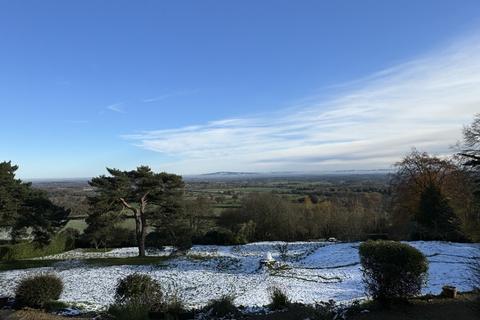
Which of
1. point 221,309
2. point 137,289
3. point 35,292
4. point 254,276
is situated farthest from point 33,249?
point 221,309

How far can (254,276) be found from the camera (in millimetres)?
19984

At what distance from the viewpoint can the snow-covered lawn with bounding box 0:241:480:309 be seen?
580 inches

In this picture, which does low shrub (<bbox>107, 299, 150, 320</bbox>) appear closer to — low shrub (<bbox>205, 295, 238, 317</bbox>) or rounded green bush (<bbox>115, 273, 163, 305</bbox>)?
rounded green bush (<bbox>115, 273, 163, 305</bbox>)

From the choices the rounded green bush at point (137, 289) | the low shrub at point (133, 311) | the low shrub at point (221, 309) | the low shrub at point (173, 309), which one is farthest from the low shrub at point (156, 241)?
the low shrub at point (133, 311)

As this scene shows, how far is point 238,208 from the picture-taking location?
48438mm

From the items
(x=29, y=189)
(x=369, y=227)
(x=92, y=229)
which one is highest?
(x=29, y=189)

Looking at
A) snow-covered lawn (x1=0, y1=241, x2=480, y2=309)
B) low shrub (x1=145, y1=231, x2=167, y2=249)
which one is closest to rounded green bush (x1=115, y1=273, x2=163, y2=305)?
snow-covered lawn (x1=0, y1=241, x2=480, y2=309)

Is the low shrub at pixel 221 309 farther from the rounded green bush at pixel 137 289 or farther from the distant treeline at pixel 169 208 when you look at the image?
the distant treeline at pixel 169 208

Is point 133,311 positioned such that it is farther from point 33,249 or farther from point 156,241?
point 33,249

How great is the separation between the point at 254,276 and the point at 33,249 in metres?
21.1

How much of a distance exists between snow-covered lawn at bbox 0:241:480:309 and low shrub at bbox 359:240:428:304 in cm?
334

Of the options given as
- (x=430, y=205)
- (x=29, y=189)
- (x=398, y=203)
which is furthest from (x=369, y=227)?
(x=29, y=189)

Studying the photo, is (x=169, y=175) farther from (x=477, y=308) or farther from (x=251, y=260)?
(x=477, y=308)

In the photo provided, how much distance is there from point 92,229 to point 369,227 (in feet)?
84.2
